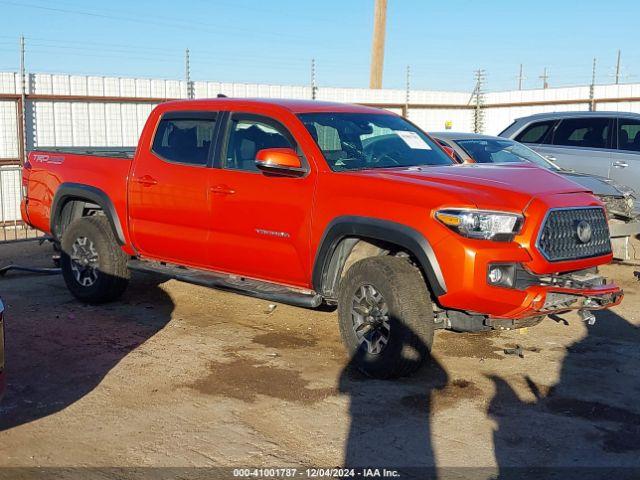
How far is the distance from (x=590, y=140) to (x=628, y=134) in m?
0.52

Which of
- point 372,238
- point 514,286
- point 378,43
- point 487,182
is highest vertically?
point 378,43

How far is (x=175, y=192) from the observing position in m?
7.15

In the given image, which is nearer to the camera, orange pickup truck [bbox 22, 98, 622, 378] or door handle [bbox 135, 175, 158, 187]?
orange pickup truck [bbox 22, 98, 622, 378]

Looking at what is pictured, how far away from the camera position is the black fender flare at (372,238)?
544 centimetres

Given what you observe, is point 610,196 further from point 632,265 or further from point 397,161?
point 397,161

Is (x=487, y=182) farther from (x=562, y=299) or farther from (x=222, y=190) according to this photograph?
(x=222, y=190)

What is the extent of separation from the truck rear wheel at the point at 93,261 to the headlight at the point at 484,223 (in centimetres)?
375

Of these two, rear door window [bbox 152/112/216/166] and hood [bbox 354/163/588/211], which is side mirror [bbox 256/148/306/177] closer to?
hood [bbox 354/163/588/211]

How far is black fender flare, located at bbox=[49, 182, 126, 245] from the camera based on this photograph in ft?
25.4

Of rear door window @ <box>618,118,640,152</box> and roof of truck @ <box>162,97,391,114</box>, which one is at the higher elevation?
roof of truck @ <box>162,97,391,114</box>

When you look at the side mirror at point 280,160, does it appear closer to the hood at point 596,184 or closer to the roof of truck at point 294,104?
the roof of truck at point 294,104

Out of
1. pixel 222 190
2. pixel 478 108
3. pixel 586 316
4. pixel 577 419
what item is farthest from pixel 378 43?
pixel 577 419

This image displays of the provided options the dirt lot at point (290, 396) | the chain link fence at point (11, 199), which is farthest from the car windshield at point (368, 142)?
the chain link fence at point (11, 199)

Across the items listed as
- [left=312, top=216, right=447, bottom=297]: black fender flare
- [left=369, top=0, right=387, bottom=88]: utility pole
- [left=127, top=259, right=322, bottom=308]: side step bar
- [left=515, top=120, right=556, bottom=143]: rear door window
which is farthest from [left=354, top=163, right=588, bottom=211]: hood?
[left=369, top=0, right=387, bottom=88]: utility pole
